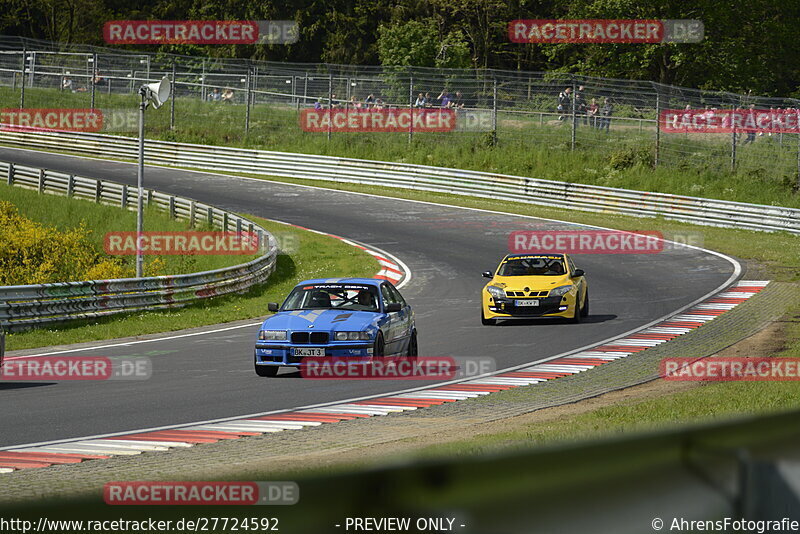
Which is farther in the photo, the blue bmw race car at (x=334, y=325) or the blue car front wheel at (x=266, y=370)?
the blue car front wheel at (x=266, y=370)

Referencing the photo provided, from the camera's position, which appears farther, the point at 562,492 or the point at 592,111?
the point at 592,111

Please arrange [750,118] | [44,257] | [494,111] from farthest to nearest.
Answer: [494,111]
[750,118]
[44,257]

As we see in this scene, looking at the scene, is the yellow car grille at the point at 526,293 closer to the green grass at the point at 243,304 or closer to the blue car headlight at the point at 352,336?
the green grass at the point at 243,304

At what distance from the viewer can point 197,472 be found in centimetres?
872

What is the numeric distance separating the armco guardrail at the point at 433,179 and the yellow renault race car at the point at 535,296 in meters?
16.6

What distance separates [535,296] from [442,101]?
86.9 ft

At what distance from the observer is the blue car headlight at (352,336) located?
14734 millimetres

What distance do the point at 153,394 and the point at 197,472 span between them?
5.32 meters

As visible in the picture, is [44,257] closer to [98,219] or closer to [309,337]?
[98,219]

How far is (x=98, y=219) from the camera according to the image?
37000mm

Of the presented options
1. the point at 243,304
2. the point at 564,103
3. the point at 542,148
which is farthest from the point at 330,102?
the point at 243,304

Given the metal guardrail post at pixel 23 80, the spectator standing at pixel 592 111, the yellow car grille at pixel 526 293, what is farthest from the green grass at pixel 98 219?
the spectator standing at pixel 592 111

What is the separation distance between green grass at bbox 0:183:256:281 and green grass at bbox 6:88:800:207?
13.0 m

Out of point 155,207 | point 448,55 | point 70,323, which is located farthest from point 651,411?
point 448,55
